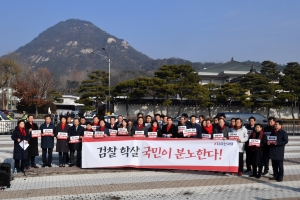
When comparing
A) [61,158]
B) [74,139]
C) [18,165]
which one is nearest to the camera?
[18,165]

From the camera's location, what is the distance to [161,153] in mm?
10430

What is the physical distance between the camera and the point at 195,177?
391 inches

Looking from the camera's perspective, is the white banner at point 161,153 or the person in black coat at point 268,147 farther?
the white banner at point 161,153

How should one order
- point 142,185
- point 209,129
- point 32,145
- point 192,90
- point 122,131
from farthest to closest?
point 192,90, point 122,131, point 209,129, point 32,145, point 142,185

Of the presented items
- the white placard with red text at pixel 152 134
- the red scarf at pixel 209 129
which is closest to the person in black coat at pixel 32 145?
the white placard with red text at pixel 152 134

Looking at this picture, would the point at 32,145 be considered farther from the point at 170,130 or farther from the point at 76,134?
→ the point at 170,130

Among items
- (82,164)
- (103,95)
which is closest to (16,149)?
(82,164)

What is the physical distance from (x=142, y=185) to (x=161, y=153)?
1.63 m

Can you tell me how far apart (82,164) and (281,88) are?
35.7 meters

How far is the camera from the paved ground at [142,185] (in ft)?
26.3

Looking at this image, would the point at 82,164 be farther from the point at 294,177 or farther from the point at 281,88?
the point at 281,88

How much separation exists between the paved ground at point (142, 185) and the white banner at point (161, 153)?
0.26 meters

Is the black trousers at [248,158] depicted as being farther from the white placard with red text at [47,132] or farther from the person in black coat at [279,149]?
the white placard with red text at [47,132]

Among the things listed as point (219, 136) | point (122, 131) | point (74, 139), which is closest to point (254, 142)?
point (219, 136)
